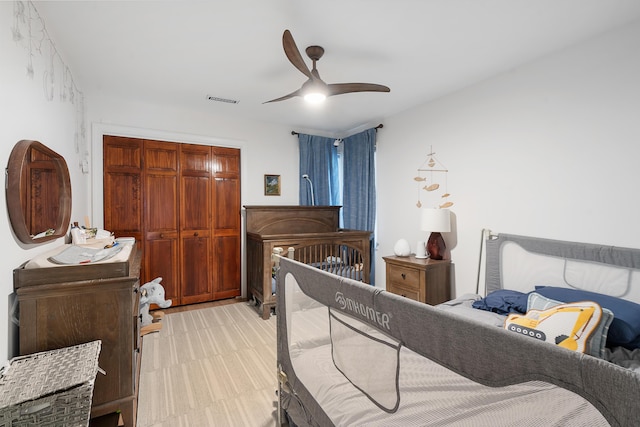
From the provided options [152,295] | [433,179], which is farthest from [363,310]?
[152,295]

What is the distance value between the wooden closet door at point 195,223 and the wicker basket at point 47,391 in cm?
235

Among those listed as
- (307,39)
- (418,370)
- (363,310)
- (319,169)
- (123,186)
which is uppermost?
(307,39)

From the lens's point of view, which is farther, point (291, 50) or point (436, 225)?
point (436, 225)

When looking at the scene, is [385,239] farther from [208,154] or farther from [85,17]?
[85,17]

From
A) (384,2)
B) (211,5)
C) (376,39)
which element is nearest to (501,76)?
(376,39)

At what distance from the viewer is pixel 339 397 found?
1.07 metres

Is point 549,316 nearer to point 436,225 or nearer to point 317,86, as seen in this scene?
point 436,225

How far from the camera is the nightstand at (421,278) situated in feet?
9.20

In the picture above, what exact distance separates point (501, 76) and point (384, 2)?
153 cm

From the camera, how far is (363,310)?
3.23 feet

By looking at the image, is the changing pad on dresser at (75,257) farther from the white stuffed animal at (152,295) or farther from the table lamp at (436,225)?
the table lamp at (436,225)

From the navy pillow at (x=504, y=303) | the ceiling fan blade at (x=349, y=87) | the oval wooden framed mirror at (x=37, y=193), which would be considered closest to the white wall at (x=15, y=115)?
the oval wooden framed mirror at (x=37, y=193)

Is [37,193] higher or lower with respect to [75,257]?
higher

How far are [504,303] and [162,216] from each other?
357cm
